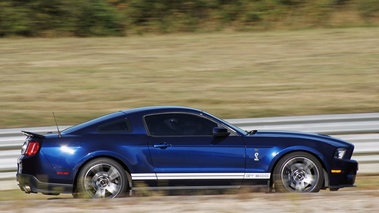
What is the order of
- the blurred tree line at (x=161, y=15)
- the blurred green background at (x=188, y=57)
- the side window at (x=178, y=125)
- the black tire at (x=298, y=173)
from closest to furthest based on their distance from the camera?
the black tire at (x=298, y=173)
the side window at (x=178, y=125)
the blurred green background at (x=188, y=57)
the blurred tree line at (x=161, y=15)

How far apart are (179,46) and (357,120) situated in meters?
9.65

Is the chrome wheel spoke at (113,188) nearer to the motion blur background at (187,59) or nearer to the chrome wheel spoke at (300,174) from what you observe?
the chrome wheel spoke at (300,174)

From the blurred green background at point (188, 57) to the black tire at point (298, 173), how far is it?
499 cm

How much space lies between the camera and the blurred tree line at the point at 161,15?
23125mm

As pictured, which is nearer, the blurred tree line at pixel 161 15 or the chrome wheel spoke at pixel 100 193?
the chrome wheel spoke at pixel 100 193

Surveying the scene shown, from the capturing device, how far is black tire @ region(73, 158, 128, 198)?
384 inches

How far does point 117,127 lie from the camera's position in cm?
1008

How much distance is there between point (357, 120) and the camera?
12266mm

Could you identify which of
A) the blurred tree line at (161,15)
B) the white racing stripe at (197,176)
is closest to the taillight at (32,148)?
the white racing stripe at (197,176)

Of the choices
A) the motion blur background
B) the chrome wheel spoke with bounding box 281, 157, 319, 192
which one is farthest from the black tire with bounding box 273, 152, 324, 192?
the motion blur background

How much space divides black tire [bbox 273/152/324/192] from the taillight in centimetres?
288

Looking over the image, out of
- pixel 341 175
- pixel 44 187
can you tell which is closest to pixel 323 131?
pixel 341 175

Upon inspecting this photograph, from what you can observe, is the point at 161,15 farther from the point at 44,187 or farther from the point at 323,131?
the point at 44,187

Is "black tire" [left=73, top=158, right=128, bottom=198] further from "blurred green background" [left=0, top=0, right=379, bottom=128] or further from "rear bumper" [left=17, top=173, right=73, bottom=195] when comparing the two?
"blurred green background" [left=0, top=0, right=379, bottom=128]
